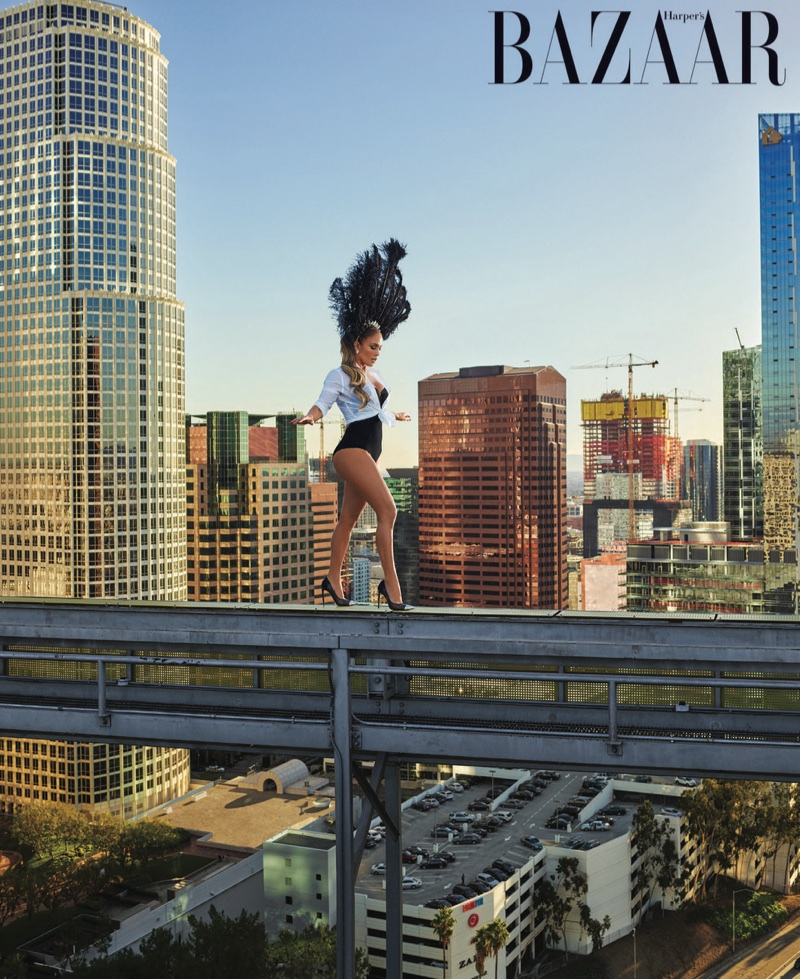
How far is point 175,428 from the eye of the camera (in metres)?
81.1

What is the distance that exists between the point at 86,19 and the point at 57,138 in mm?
9397

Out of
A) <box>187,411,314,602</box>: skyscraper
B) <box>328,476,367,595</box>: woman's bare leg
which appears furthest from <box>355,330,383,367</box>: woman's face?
<box>187,411,314,602</box>: skyscraper

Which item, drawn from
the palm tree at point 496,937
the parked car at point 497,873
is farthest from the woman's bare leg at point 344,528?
the parked car at point 497,873

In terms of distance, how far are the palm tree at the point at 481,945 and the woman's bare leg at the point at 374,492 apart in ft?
84.0

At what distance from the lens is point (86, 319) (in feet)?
253

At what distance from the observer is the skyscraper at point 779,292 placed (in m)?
99.1

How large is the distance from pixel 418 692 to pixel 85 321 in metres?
73.2

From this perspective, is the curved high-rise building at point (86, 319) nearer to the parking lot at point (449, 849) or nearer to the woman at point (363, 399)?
the parking lot at point (449, 849)

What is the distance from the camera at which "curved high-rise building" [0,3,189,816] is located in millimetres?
76312

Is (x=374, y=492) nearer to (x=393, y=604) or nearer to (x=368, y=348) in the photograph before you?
(x=393, y=604)

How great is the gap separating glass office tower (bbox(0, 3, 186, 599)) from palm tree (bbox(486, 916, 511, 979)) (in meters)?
47.3

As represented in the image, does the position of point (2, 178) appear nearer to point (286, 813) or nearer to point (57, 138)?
point (57, 138)

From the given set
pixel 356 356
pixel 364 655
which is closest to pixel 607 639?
pixel 364 655

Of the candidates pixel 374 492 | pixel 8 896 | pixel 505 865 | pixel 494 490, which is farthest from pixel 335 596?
pixel 494 490
